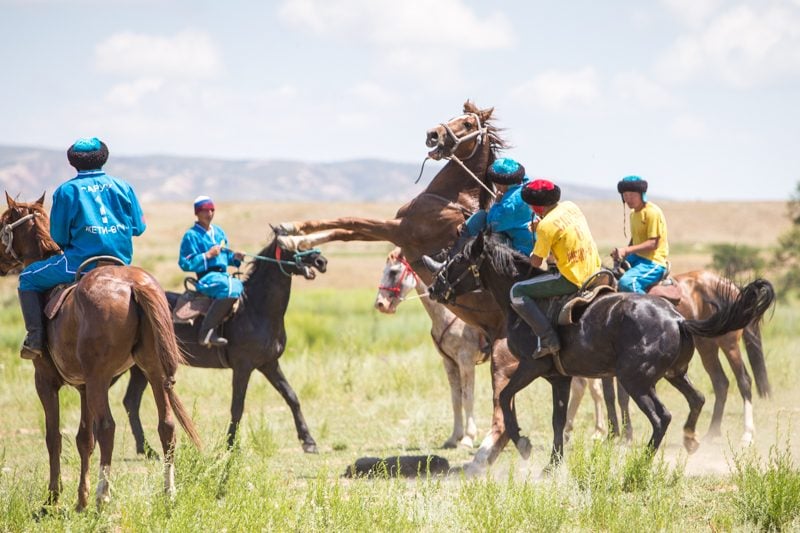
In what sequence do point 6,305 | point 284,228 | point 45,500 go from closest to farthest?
point 45,500, point 284,228, point 6,305

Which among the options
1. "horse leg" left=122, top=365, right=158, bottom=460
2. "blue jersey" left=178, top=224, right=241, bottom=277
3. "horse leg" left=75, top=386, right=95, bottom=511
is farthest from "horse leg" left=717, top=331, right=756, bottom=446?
"horse leg" left=75, top=386, right=95, bottom=511

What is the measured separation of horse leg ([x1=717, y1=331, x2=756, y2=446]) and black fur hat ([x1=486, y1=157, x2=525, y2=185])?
3.92m

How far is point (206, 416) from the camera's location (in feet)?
46.3

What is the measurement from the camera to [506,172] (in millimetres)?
9531

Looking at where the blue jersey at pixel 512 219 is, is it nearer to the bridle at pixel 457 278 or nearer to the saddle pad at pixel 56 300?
the bridle at pixel 457 278

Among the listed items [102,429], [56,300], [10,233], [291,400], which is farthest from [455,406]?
[10,233]

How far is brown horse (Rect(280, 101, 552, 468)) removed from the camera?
10148 millimetres

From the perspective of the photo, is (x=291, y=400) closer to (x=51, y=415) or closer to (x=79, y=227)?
(x=51, y=415)

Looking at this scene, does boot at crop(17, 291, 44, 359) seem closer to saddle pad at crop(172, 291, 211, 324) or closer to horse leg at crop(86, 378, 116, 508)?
horse leg at crop(86, 378, 116, 508)

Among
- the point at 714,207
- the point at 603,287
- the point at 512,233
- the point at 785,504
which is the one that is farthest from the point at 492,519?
the point at 714,207

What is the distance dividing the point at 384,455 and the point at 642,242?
12.2 ft

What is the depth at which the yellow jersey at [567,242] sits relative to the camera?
848cm

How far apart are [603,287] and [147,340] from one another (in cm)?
402

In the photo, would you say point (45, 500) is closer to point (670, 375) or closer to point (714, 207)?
point (670, 375)
